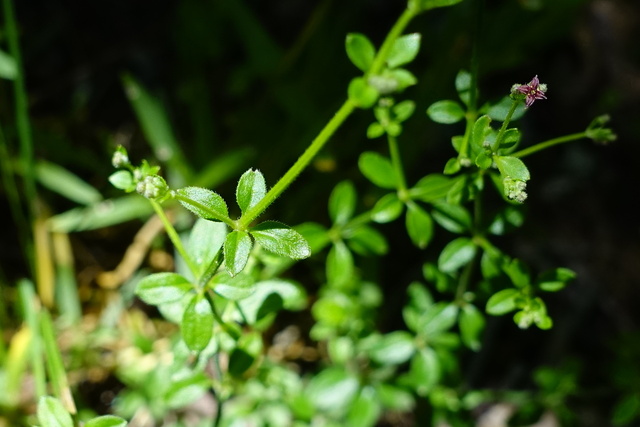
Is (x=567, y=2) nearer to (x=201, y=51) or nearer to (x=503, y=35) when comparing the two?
(x=503, y=35)

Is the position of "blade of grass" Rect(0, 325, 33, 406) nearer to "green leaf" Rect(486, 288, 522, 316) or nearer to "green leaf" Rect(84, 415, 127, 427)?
"green leaf" Rect(84, 415, 127, 427)

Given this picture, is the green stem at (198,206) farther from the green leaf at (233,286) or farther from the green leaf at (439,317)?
the green leaf at (439,317)

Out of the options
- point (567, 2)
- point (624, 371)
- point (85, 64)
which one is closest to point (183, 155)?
point (85, 64)

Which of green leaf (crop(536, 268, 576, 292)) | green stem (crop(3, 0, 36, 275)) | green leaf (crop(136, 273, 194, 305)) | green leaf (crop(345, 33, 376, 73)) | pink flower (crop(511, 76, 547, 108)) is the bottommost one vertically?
green leaf (crop(536, 268, 576, 292))

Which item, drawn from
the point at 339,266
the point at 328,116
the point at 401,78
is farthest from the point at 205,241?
the point at 328,116

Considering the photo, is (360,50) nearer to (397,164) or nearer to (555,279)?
(397,164)

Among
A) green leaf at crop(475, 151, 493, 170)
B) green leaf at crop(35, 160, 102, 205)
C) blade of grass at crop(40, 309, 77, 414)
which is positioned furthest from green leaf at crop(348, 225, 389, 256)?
green leaf at crop(35, 160, 102, 205)
